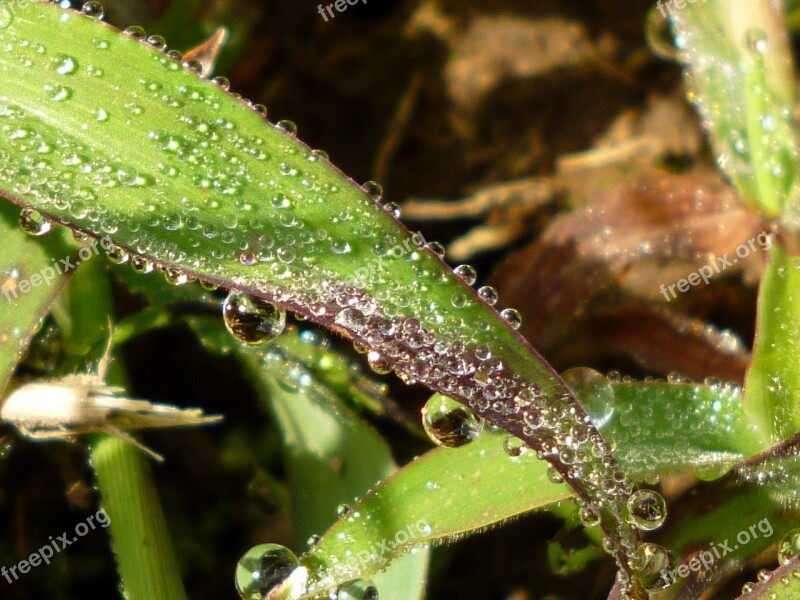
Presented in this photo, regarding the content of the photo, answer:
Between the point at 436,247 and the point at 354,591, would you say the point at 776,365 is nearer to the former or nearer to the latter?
the point at 436,247

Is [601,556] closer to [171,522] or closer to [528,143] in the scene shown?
[171,522]

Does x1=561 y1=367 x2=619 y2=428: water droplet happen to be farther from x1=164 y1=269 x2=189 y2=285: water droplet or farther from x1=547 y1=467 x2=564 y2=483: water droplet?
x1=164 y1=269 x2=189 y2=285: water droplet

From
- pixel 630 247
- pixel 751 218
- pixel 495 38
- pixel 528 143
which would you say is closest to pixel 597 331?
pixel 630 247
